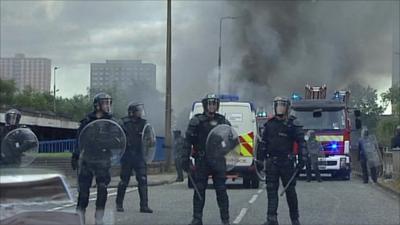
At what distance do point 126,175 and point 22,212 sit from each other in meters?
8.16

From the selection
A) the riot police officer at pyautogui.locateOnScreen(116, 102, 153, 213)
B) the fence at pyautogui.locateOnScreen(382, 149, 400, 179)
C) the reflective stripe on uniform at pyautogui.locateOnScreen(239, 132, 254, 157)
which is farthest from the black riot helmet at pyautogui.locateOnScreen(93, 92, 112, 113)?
the fence at pyautogui.locateOnScreen(382, 149, 400, 179)

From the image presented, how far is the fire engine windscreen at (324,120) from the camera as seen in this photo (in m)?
23.3

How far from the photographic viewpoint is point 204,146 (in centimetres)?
999

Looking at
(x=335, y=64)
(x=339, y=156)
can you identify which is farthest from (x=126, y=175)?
(x=335, y=64)

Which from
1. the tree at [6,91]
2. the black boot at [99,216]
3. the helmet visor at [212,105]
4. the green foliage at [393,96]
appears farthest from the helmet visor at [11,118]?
the tree at [6,91]

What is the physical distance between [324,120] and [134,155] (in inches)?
484

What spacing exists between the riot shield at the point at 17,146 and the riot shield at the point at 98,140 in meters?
1.52

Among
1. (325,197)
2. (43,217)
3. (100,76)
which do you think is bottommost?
(325,197)

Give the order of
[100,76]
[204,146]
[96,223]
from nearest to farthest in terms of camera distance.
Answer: [96,223], [204,146], [100,76]

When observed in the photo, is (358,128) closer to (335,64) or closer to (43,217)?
(335,64)

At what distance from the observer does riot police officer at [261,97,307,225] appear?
10039 mm

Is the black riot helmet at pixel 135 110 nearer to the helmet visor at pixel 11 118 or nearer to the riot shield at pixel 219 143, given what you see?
the helmet visor at pixel 11 118

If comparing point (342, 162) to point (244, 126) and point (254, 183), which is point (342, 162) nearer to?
point (254, 183)

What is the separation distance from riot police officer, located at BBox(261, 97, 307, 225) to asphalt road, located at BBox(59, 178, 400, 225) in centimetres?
101
